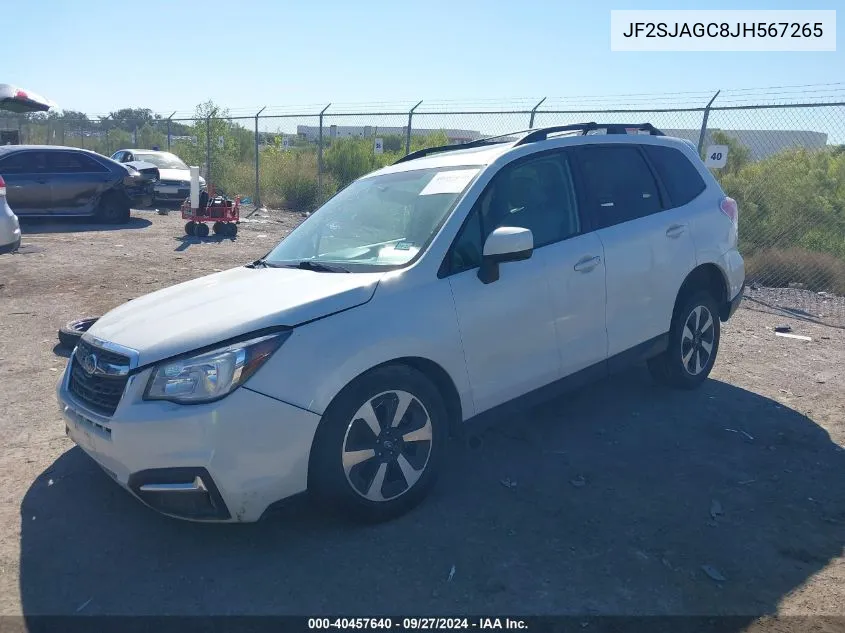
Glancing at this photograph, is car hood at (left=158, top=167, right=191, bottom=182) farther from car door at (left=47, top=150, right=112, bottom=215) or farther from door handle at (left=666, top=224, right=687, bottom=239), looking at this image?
door handle at (left=666, top=224, right=687, bottom=239)

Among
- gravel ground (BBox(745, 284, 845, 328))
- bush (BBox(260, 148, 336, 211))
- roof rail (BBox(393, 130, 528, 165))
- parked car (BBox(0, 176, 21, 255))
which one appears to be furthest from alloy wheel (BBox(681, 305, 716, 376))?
bush (BBox(260, 148, 336, 211))

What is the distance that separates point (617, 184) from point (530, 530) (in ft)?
7.92

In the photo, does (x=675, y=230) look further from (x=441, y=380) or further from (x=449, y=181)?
(x=441, y=380)

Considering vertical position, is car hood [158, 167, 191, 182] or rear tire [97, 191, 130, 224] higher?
car hood [158, 167, 191, 182]

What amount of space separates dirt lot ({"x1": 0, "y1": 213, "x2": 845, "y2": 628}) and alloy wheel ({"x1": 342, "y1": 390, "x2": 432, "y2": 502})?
219mm

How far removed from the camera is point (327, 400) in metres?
3.28

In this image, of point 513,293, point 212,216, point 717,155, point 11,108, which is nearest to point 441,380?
point 513,293

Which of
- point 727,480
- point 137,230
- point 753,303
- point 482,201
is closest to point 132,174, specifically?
point 137,230

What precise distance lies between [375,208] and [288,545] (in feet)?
6.79

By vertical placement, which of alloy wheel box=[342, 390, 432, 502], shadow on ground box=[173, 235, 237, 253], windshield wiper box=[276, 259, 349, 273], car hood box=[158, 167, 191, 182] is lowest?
alloy wheel box=[342, 390, 432, 502]

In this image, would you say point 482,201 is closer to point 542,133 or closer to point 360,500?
point 542,133

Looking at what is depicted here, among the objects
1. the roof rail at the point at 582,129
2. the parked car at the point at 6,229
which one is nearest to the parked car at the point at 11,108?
the parked car at the point at 6,229

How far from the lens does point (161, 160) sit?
19219mm

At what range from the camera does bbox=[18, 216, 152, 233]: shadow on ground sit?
14031 mm
